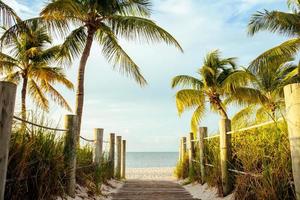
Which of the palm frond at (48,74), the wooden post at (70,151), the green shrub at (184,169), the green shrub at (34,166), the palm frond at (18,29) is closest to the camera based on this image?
the green shrub at (34,166)

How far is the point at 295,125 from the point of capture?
335 centimetres

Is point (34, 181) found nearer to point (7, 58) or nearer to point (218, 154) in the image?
point (218, 154)

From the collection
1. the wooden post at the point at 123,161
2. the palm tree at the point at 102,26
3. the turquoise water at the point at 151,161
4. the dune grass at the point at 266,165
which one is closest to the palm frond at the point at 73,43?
the palm tree at the point at 102,26

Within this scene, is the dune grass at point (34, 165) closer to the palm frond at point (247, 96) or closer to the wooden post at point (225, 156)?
the wooden post at point (225, 156)

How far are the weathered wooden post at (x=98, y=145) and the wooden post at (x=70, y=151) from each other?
2122mm

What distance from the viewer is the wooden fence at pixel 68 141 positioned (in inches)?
113

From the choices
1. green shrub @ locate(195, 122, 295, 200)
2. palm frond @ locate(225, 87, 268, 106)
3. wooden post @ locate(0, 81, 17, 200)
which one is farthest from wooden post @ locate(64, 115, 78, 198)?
palm frond @ locate(225, 87, 268, 106)

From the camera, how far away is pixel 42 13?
8.80 metres

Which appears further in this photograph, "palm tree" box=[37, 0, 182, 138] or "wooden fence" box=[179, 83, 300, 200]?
"palm tree" box=[37, 0, 182, 138]

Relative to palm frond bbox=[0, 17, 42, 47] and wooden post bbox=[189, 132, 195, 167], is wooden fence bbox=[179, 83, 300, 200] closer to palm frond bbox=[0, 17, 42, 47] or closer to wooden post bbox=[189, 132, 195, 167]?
wooden post bbox=[189, 132, 195, 167]

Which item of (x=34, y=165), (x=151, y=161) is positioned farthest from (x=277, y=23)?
(x=151, y=161)

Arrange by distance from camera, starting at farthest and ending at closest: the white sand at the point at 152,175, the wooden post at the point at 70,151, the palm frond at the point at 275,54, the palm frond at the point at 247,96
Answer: the palm frond at the point at 247,96 < the white sand at the point at 152,175 < the palm frond at the point at 275,54 < the wooden post at the point at 70,151

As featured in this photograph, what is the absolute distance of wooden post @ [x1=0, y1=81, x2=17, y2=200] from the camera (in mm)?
2847

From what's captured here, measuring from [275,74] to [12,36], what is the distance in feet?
39.0
